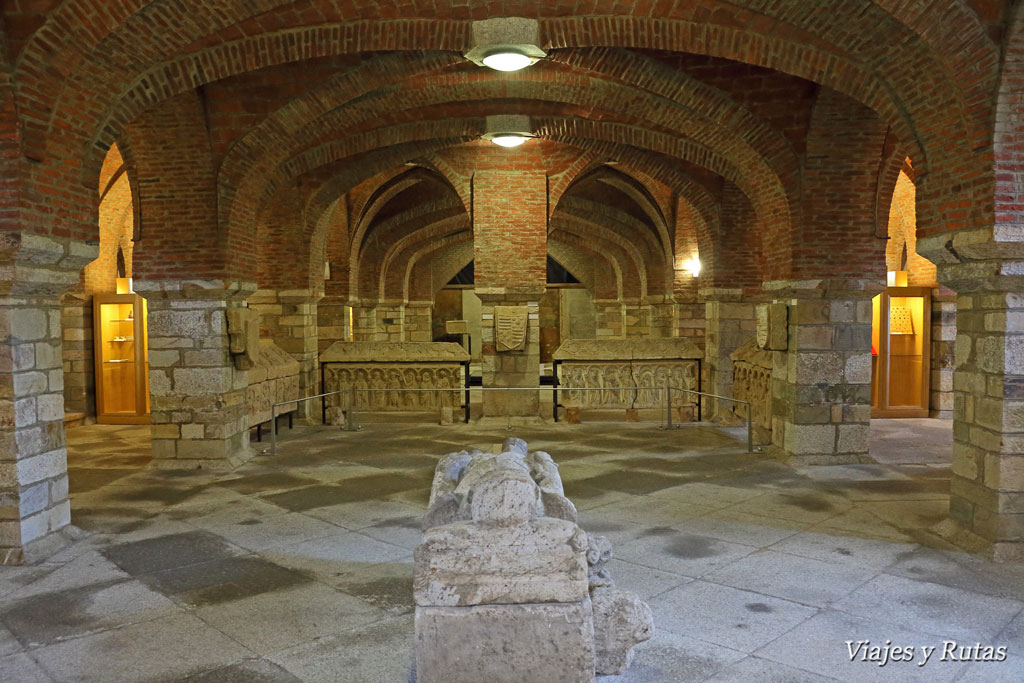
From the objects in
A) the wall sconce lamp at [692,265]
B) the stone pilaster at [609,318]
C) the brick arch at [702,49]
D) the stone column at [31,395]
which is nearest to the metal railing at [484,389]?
the wall sconce lamp at [692,265]

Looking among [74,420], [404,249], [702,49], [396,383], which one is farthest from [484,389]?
[404,249]

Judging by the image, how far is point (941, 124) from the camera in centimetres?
499

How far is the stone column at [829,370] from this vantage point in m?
7.64

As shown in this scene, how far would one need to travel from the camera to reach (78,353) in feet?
36.0

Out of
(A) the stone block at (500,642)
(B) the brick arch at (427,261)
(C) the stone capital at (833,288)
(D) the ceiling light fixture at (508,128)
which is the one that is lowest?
(A) the stone block at (500,642)

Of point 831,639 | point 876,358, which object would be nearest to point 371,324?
point 876,358

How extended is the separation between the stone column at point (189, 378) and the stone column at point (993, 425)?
658cm

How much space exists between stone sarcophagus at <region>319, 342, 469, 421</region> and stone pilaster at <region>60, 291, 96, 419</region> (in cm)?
333

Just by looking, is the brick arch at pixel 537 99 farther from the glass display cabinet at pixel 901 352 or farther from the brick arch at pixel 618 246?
the brick arch at pixel 618 246

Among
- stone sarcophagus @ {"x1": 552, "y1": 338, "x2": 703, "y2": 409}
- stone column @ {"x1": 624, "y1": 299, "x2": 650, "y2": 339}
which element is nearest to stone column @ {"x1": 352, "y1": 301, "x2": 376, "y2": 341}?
stone column @ {"x1": 624, "y1": 299, "x2": 650, "y2": 339}

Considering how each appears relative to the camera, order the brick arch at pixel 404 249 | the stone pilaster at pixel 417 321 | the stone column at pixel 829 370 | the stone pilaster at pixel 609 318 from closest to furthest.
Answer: the stone column at pixel 829 370 < the brick arch at pixel 404 249 < the stone pilaster at pixel 609 318 < the stone pilaster at pixel 417 321

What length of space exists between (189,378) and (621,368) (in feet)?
20.0

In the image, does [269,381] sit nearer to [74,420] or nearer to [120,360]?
[120,360]

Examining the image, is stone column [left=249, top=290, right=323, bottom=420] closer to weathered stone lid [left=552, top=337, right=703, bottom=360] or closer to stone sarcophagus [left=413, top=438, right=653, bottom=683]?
weathered stone lid [left=552, top=337, right=703, bottom=360]
